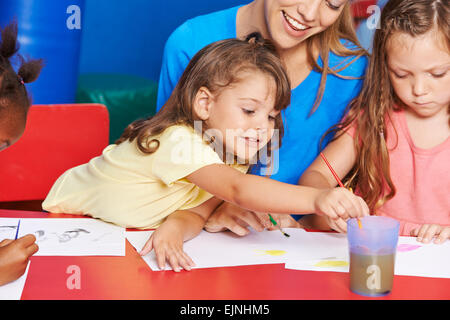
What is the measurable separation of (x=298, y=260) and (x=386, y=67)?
2.00 ft

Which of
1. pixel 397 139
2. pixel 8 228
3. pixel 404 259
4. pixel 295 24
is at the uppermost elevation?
pixel 295 24

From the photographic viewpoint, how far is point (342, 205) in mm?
1020

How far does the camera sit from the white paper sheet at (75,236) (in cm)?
114

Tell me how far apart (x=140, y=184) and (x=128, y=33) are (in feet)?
7.49

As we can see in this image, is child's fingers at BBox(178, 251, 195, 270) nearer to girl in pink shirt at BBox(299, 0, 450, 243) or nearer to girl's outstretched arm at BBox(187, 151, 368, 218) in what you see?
girl's outstretched arm at BBox(187, 151, 368, 218)

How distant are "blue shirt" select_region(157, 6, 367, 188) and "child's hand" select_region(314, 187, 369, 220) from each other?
0.64 meters

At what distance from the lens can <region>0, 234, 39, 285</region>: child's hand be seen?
38.0 inches

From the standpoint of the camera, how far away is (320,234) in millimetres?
1286

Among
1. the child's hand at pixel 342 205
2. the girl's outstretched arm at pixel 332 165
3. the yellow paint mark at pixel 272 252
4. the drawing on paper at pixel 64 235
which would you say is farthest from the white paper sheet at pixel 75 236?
the girl's outstretched arm at pixel 332 165

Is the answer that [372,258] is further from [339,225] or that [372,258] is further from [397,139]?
[397,139]

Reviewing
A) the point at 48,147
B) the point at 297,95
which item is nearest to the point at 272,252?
the point at 297,95

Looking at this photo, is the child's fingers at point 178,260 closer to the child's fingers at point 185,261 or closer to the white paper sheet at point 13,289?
the child's fingers at point 185,261
